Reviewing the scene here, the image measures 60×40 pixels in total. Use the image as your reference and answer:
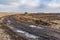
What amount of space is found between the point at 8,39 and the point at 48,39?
405 centimetres

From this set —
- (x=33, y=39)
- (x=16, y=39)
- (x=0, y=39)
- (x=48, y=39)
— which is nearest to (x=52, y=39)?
(x=48, y=39)

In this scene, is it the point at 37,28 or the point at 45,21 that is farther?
the point at 45,21

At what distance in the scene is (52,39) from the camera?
2355 cm

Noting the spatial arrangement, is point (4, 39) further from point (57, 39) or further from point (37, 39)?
point (57, 39)

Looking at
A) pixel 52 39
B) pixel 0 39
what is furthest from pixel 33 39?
pixel 0 39

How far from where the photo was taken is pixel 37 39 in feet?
77.4

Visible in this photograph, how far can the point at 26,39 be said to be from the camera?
77.8 feet

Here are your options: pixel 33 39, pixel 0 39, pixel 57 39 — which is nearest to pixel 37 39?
pixel 33 39

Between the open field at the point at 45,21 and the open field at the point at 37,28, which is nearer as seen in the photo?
the open field at the point at 37,28

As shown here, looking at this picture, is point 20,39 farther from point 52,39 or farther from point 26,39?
point 52,39

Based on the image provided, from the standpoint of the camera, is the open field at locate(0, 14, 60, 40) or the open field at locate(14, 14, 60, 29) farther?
the open field at locate(14, 14, 60, 29)

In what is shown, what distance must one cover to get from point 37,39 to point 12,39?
251cm

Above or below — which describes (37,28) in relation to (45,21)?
above

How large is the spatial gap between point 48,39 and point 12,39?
11.8 feet
